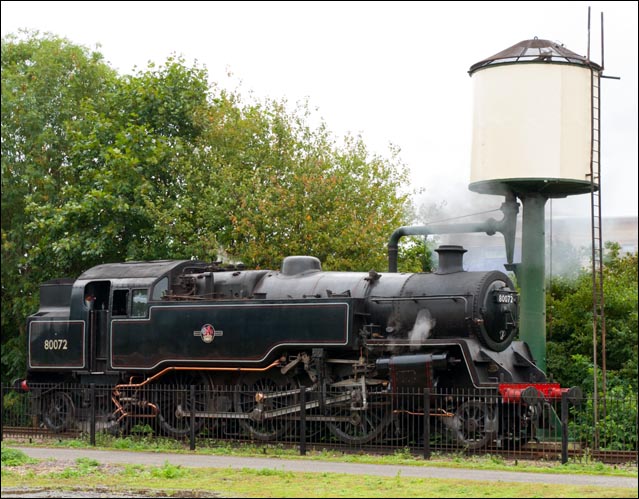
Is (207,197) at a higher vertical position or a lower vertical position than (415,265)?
higher

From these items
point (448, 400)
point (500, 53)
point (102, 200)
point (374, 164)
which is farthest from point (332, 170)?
point (448, 400)

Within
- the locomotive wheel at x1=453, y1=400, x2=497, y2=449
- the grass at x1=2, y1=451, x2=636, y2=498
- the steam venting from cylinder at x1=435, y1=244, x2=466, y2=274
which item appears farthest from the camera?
the steam venting from cylinder at x1=435, y1=244, x2=466, y2=274

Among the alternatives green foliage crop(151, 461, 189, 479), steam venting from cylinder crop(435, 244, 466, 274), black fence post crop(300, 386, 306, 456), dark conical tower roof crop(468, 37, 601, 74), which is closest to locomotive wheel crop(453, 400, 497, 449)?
black fence post crop(300, 386, 306, 456)

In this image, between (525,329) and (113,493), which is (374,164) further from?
(113,493)

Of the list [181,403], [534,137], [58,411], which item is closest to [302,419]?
[181,403]

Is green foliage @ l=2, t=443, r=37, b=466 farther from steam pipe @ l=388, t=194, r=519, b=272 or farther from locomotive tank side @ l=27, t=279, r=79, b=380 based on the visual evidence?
steam pipe @ l=388, t=194, r=519, b=272

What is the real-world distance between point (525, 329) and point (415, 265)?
6.58 m

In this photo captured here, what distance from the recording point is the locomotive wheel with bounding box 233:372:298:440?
701 inches

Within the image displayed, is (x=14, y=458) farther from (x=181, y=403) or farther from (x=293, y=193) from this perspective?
(x=293, y=193)

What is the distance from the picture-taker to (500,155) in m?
20.0

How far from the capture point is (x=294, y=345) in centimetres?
1802

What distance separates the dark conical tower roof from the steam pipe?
8.89 feet

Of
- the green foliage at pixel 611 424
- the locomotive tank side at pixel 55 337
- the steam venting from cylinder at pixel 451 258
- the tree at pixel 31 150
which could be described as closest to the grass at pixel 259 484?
the green foliage at pixel 611 424

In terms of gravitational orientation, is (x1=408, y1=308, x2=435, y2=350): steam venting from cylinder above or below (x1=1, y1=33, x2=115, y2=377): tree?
below
